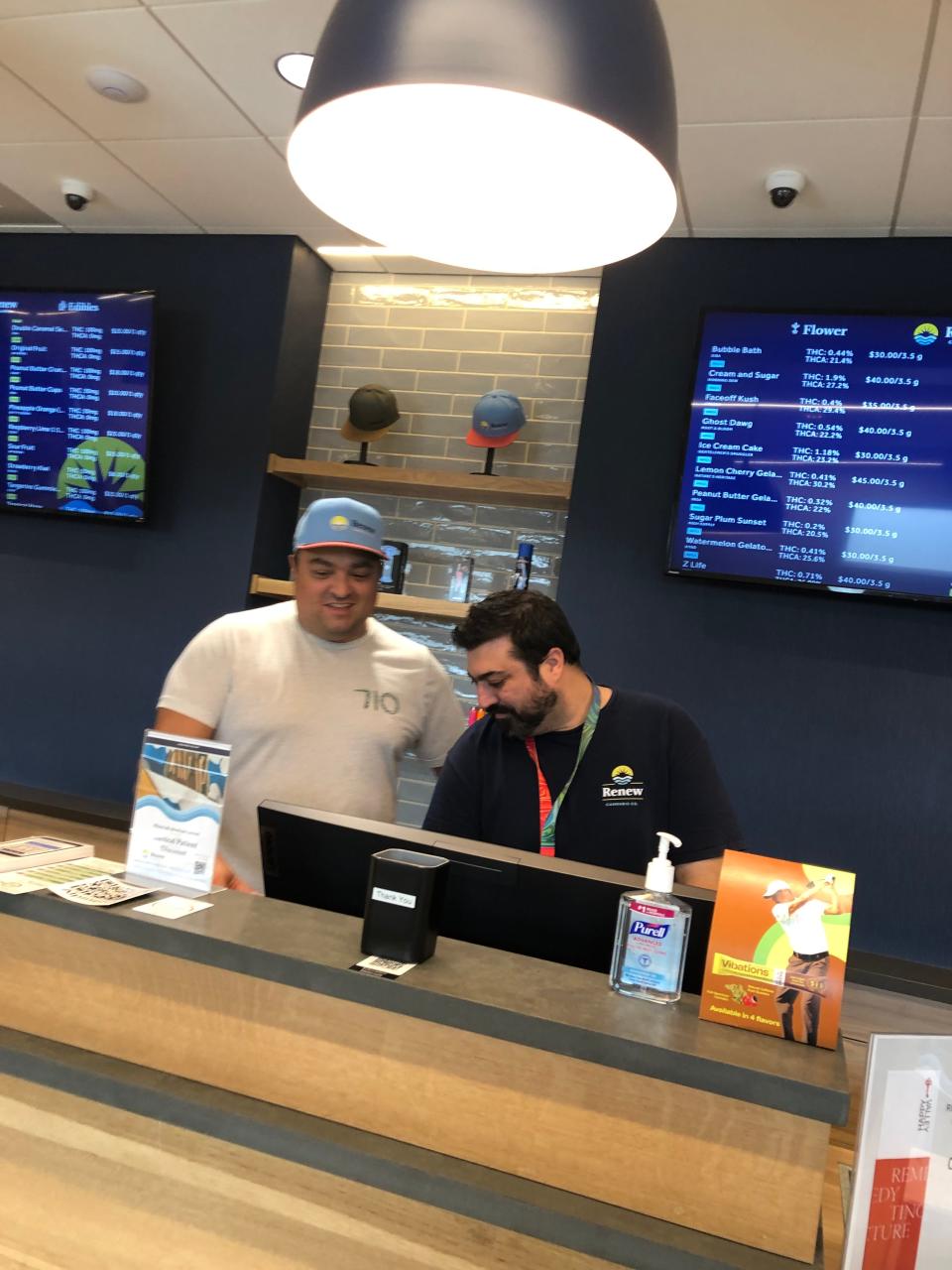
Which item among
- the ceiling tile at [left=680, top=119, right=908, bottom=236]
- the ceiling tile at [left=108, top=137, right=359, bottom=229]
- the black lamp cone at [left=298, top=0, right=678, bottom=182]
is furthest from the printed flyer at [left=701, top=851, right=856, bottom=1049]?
the ceiling tile at [left=108, top=137, right=359, bottom=229]

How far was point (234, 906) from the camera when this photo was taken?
1.34 meters

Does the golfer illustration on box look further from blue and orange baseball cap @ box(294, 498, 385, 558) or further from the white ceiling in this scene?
the white ceiling

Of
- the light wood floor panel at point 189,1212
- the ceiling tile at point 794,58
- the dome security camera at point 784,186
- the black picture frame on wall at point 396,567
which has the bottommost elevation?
the light wood floor panel at point 189,1212

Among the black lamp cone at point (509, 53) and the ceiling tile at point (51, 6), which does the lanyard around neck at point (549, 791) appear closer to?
the black lamp cone at point (509, 53)

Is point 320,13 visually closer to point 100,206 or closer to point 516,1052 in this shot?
point 100,206

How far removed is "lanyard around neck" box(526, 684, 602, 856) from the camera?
1808 millimetres

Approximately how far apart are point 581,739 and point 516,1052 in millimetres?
801

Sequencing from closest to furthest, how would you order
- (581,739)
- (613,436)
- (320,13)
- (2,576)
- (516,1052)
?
(516,1052), (581,739), (320,13), (613,436), (2,576)

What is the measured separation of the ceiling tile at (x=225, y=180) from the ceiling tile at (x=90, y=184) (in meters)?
0.08

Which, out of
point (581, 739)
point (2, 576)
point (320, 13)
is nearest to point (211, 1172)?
point (581, 739)

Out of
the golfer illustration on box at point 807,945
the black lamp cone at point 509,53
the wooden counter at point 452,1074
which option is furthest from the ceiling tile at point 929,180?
the wooden counter at point 452,1074

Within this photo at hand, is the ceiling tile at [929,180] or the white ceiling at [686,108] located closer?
the white ceiling at [686,108]

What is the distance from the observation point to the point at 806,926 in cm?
108

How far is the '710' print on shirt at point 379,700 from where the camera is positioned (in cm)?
221
